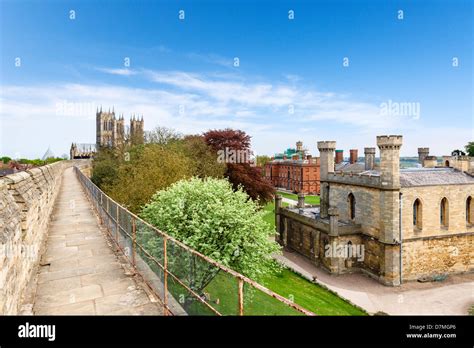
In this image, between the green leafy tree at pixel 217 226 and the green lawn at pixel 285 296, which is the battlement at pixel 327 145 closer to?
the green lawn at pixel 285 296

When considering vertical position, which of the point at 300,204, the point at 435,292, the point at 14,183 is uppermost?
the point at 14,183

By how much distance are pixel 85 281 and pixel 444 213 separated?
87.4 ft

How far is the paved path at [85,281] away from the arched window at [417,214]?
2211 cm

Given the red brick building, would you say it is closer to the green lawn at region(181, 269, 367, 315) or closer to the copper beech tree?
the copper beech tree

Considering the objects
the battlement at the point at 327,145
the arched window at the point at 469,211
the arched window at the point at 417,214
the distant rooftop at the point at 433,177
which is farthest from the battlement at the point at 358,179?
the arched window at the point at 469,211

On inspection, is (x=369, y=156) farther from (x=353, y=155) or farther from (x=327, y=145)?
(x=353, y=155)

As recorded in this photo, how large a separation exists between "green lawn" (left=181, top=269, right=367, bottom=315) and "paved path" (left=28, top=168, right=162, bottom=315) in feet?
9.72

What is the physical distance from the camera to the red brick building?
67.2 metres

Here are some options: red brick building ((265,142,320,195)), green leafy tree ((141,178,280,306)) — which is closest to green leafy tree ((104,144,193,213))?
green leafy tree ((141,178,280,306))

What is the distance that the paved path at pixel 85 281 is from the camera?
7.22m
